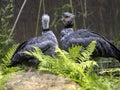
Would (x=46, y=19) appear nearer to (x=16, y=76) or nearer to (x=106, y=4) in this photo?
(x=106, y=4)

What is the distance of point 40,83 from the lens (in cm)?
321

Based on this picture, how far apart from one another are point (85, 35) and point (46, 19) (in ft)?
3.79

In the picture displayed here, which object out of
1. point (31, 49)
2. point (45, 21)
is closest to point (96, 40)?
point (31, 49)

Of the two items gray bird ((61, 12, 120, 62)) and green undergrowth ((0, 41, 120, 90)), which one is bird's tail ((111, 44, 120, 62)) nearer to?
gray bird ((61, 12, 120, 62))

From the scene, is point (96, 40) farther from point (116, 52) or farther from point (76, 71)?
point (76, 71)

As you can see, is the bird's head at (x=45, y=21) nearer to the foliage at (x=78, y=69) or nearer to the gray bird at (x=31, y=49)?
the gray bird at (x=31, y=49)

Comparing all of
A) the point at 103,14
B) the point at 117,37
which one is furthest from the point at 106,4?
the point at 117,37

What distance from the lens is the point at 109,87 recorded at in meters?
3.13

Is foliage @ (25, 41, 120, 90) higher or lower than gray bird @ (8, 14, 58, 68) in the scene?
higher

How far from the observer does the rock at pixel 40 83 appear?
3152 millimetres

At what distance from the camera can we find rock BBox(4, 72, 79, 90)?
3.15 metres

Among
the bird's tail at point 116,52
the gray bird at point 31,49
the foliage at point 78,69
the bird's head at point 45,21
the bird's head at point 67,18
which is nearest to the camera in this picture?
the foliage at point 78,69

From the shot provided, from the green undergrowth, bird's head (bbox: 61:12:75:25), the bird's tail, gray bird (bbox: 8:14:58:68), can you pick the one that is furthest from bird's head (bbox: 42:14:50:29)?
the green undergrowth

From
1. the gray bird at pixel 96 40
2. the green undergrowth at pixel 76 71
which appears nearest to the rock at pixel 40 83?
the green undergrowth at pixel 76 71
